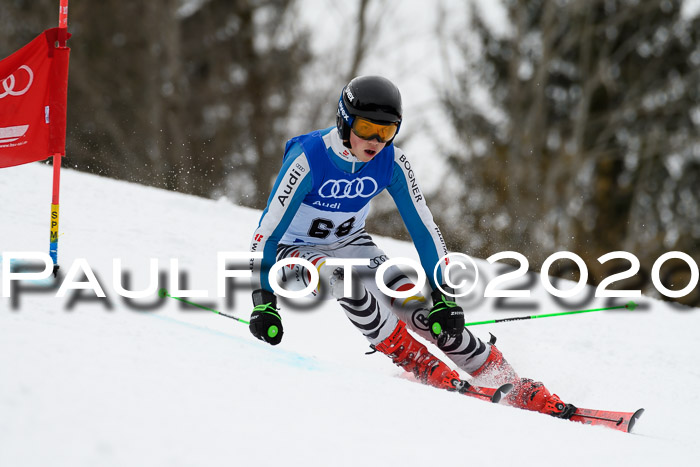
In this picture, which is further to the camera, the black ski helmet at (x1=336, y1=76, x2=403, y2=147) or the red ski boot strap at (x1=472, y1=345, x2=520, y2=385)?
the red ski boot strap at (x1=472, y1=345, x2=520, y2=385)

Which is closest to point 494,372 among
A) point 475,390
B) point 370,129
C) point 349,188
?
A: point 475,390

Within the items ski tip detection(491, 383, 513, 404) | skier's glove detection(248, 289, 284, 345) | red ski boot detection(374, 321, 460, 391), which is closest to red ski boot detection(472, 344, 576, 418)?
red ski boot detection(374, 321, 460, 391)

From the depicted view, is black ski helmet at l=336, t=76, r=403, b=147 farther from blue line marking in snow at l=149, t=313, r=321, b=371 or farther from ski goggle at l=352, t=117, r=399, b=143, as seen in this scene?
blue line marking in snow at l=149, t=313, r=321, b=371

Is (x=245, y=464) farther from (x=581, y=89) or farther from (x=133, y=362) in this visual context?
Result: (x=581, y=89)

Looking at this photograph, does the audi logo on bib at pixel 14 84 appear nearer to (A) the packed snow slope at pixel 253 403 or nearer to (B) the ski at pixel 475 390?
(A) the packed snow slope at pixel 253 403

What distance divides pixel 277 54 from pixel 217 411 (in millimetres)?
17521

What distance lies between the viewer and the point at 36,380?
7.06 ft

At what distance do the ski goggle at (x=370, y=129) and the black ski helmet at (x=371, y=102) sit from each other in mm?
19

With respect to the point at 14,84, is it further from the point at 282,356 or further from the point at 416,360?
the point at 416,360

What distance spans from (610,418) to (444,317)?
87 cm

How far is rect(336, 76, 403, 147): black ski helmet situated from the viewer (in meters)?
3.37

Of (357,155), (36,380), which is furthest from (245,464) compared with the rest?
(357,155)

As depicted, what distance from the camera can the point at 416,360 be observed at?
12.3 ft

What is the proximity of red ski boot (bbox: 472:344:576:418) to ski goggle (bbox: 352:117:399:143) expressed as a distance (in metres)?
1.21
